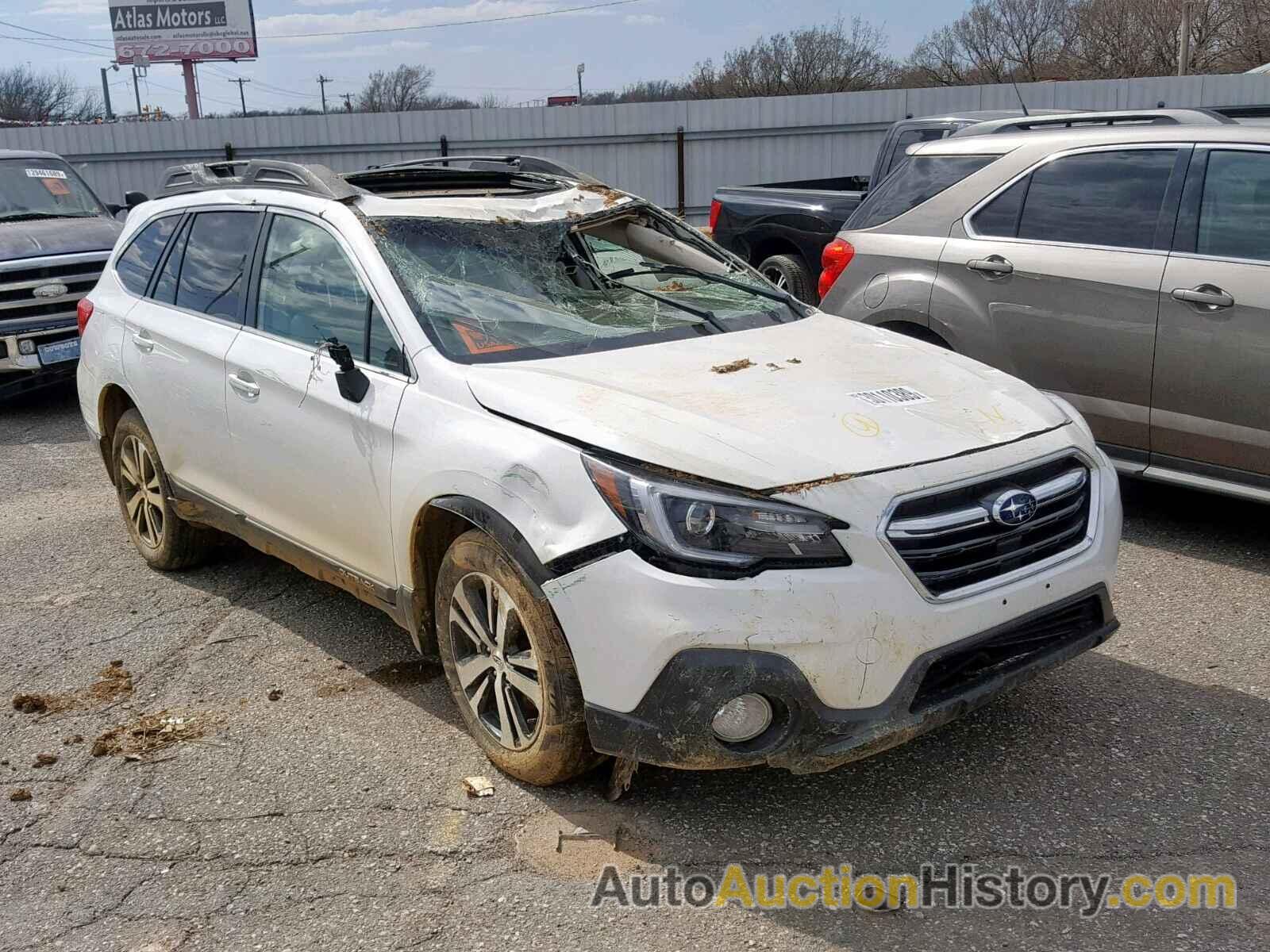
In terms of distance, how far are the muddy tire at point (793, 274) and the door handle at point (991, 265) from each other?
4.21 m

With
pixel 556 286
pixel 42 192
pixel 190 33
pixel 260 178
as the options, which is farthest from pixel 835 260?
pixel 190 33

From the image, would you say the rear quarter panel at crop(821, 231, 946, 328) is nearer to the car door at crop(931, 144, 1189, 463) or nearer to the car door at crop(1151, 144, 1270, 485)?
the car door at crop(931, 144, 1189, 463)

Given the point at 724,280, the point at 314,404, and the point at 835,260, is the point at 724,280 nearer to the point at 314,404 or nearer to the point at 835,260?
the point at 314,404

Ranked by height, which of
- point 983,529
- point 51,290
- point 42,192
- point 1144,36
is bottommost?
point 983,529

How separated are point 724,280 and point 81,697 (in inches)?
112

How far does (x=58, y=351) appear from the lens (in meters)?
8.92

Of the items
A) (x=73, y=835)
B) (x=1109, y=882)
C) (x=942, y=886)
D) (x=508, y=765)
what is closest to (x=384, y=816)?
(x=508, y=765)

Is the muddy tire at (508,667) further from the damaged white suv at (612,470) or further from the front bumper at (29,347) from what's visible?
the front bumper at (29,347)

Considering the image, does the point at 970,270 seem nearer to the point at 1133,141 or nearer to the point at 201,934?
the point at 1133,141

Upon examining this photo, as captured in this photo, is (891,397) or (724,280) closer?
(891,397)

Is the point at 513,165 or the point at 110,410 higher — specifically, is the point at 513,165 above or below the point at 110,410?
above

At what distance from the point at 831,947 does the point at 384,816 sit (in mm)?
1338

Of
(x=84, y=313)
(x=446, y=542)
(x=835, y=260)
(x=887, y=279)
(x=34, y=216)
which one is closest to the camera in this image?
(x=446, y=542)

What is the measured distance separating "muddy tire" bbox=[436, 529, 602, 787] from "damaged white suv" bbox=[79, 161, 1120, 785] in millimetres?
12
